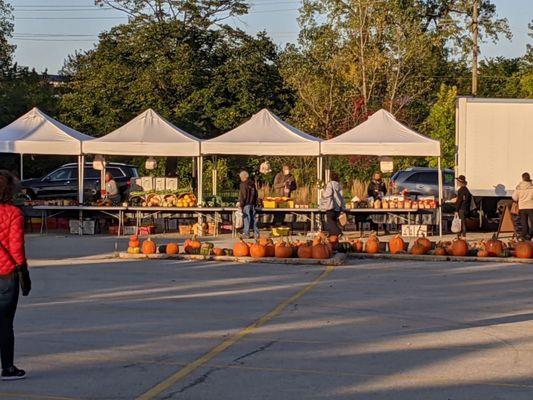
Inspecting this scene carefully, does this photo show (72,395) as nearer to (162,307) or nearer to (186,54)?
(162,307)

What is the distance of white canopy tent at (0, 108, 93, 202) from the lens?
27875 millimetres

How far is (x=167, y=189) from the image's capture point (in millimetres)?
30141

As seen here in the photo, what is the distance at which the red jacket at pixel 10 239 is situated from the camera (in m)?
9.05

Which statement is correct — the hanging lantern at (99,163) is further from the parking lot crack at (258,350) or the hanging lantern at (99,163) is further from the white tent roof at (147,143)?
the parking lot crack at (258,350)

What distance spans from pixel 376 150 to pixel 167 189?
6.84 meters

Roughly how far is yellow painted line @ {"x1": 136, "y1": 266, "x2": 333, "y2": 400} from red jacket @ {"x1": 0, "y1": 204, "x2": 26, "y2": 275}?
1693 mm

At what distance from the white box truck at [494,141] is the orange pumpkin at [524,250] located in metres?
7.36

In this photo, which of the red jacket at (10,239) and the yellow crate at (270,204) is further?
the yellow crate at (270,204)

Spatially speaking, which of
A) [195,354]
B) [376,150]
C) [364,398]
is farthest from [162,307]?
[376,150]

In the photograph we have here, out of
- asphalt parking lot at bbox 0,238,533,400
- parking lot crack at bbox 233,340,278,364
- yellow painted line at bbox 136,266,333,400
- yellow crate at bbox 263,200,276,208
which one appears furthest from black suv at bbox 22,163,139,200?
parking lot crack at bbox 233,340,278,364

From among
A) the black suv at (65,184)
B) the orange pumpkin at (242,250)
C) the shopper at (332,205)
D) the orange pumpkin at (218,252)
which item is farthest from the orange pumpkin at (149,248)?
the black suv at (65,184)

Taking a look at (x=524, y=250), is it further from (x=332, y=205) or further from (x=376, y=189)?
(x=376, y=189)

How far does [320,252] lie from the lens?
20141mm

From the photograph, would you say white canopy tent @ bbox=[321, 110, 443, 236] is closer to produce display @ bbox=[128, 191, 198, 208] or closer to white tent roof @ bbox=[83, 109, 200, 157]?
white tent roof @ bbox=[83, 109, 200, 157]
